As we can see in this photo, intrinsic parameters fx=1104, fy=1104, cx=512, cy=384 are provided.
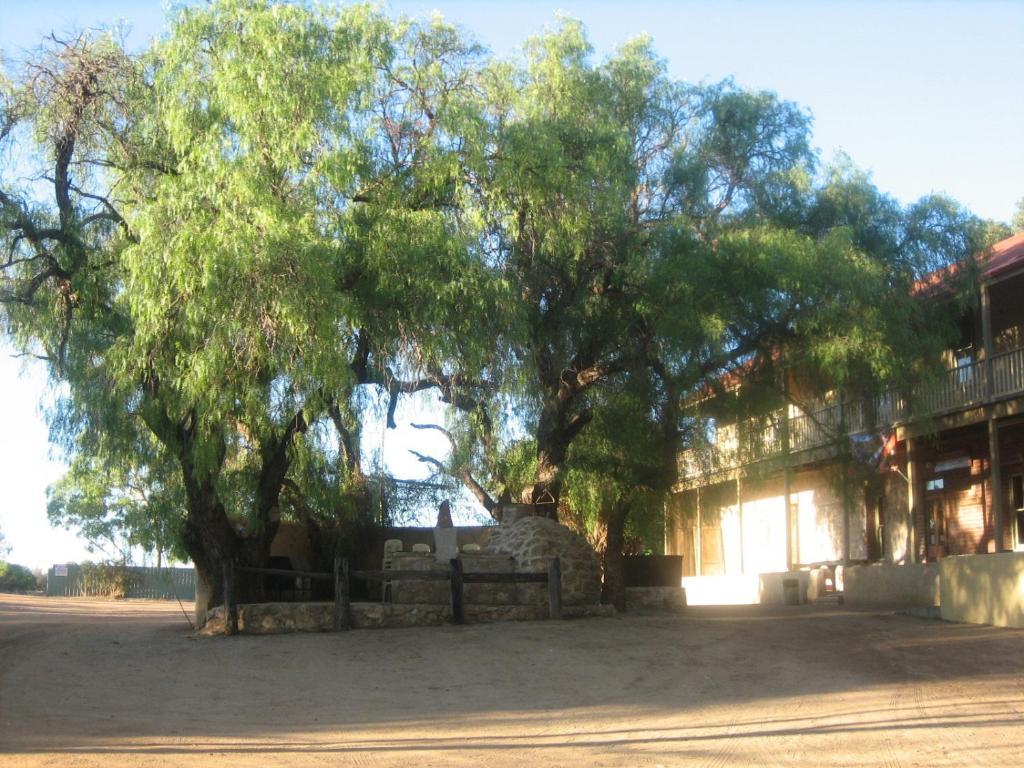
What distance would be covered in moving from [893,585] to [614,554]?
674cm

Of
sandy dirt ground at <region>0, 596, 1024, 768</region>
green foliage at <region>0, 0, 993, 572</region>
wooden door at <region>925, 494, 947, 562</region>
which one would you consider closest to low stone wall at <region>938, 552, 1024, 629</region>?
sandy dirt ground at <region>0, 596, 1024, 768</region>

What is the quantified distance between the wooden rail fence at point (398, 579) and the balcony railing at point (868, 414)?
3.66 meters

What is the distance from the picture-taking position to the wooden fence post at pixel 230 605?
56.7ft

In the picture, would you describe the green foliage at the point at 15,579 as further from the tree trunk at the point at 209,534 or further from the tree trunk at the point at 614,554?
the tree trunk at the point at 614,554

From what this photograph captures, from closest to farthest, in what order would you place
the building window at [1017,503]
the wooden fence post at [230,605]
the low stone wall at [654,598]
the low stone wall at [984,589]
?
the low stone wall at [984,589] < the wooden fence post at [230,605] < the low stone wall at [654,598] < the building window at [1017,503]

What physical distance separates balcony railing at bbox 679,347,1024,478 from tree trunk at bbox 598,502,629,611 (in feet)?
5.26

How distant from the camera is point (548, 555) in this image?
19.2 meters

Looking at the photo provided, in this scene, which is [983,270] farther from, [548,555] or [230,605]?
[230,605]

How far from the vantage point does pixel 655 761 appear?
844 centimetres

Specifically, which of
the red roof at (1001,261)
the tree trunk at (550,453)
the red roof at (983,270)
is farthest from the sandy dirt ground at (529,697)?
the red roof at (1001,261)

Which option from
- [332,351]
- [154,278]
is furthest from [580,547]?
[154,278]

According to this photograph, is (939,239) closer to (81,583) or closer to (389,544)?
(389,544)

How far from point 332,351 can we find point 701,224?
8292 mm

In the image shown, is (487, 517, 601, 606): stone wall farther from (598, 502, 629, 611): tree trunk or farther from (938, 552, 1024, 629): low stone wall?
(938, 552, 1024, 629): low stone wall
